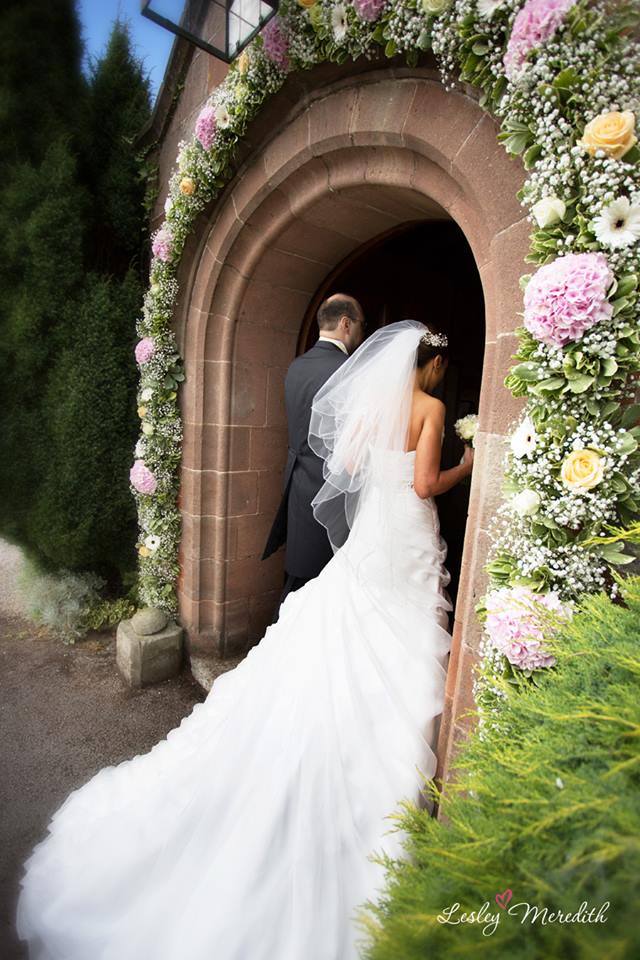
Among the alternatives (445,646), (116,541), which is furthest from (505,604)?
(116,541)

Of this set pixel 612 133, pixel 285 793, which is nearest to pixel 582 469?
pixel 612 133

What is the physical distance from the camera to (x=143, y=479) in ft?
11.8

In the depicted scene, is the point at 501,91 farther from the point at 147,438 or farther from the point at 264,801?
the point at 147,438

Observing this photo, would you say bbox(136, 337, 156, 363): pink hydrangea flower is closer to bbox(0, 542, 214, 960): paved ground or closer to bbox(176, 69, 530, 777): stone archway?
bbox(176, 69, 530, 777): stone archway

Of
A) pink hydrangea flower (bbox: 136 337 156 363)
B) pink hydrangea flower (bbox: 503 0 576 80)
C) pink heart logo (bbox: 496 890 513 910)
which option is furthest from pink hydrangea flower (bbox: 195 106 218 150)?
pink heart logo (bbox: 496 890 513 910)

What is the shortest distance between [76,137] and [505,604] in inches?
176

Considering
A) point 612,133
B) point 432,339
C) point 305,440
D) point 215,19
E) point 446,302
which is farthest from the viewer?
point 446,302

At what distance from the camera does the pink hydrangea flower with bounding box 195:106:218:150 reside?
2775mm

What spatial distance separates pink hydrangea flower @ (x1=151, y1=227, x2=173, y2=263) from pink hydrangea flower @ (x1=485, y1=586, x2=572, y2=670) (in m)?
3.07

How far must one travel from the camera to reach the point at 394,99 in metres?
2.07

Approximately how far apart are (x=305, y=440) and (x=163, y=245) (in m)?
1.71

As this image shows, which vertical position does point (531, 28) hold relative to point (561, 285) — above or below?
above

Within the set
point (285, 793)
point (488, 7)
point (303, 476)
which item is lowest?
point (285, 793)

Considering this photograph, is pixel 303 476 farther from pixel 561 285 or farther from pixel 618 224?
pixel 618 224
